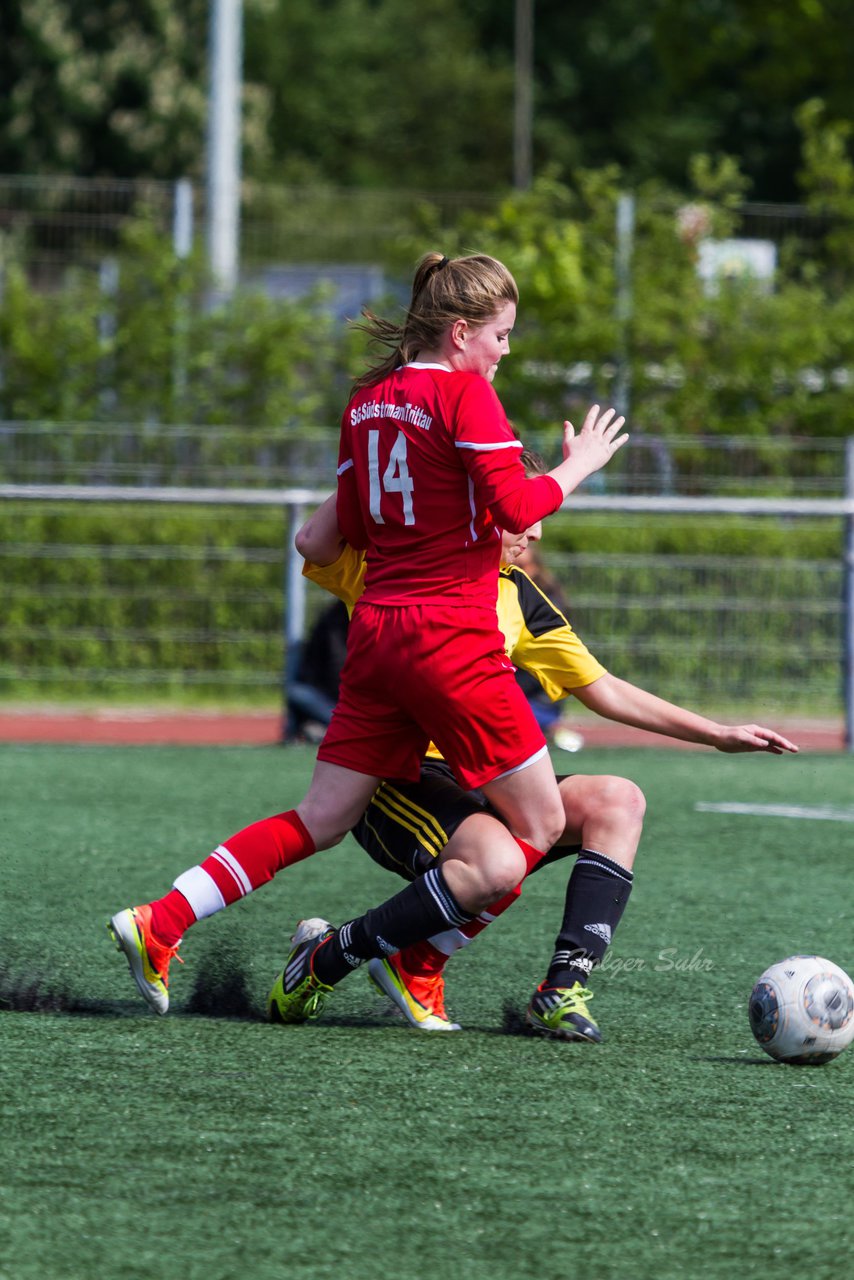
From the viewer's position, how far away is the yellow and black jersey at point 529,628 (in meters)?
4.20

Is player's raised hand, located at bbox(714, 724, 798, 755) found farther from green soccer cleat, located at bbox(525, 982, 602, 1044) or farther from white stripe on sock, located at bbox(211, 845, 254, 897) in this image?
white stripe on sock, located at bbox(211, 845, 254, 897)

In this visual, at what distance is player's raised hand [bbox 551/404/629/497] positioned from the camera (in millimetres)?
3912

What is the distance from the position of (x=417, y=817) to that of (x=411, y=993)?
39 centimetres

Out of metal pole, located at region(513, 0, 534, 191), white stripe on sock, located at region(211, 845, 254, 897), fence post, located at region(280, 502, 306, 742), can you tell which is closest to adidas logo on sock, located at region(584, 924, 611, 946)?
white stripe on sock, located at region(211, 845, 254, 897)

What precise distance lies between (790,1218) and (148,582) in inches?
363

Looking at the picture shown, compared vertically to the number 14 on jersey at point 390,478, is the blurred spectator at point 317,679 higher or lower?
lower

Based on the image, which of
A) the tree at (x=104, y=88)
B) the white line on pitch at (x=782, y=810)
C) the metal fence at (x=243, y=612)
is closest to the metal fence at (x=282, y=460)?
the metal fence at (x=243, y=612)

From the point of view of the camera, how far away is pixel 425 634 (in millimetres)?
3779

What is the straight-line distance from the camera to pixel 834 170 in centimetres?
1557

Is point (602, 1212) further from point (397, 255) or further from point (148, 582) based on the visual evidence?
point (397, 255)

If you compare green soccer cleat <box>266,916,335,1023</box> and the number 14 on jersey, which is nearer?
the number 14 on jersey

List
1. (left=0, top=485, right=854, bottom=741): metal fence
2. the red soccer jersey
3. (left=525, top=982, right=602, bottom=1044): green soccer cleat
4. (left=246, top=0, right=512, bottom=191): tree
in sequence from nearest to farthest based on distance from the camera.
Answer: the red soccer jersey < (left=525, top=982, right=602, bottom=1044): green soccer cleat < (left=0, top=485, right=854, bottom=741): metal fence < (left=246, top=0, right=512, bottom=191): tree

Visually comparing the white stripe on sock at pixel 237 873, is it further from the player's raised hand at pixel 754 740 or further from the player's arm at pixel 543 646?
the player's raised hand at pixel 754 740

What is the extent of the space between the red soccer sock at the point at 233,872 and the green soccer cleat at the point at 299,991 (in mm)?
200
